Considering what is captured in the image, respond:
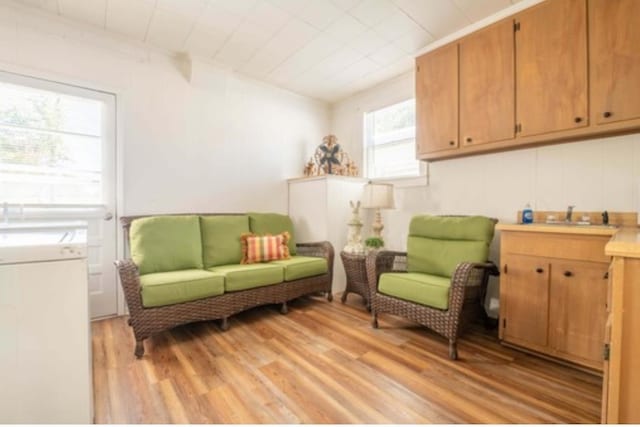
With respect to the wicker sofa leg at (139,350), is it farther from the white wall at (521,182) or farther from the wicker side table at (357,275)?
the white wall at (521,182)

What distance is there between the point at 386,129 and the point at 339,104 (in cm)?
94

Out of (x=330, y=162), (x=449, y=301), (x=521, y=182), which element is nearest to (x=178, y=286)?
(x=449, y=301)

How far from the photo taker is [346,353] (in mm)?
2012

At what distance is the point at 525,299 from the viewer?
6.54ft

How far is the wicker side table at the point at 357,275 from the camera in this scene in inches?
113

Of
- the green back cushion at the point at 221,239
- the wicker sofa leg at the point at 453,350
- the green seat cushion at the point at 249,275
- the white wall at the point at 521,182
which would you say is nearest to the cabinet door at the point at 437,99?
the white wall at the point at 521,182

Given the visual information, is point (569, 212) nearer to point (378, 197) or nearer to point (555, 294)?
point (555, 294)

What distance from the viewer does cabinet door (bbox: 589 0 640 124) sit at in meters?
1.74

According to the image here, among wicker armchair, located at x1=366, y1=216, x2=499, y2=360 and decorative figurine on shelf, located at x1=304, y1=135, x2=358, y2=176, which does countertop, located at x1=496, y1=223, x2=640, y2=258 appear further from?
decorative figurine on shelf, located at x1=304, y1=135, x2=358, y2=176

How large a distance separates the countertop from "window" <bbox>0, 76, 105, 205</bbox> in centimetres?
340

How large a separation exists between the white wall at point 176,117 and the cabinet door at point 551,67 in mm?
2560

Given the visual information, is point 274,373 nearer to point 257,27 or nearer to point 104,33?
point 257,27

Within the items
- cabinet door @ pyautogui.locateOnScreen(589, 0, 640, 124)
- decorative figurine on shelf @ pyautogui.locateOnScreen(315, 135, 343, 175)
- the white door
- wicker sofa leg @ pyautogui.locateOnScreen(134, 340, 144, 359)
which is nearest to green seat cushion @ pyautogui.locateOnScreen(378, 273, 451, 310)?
cabinet door @ pyautogui.locateOnScreen(589, 0, 640, 124)

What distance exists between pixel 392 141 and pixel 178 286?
282cm
